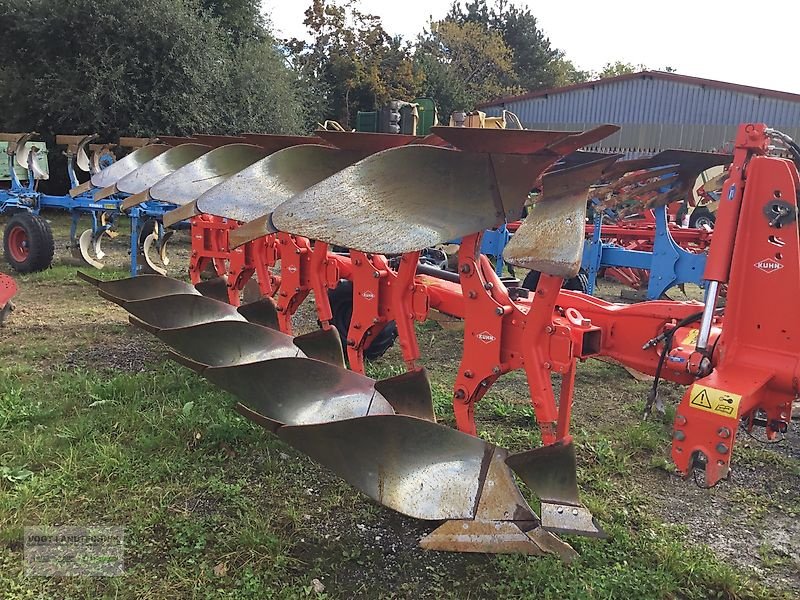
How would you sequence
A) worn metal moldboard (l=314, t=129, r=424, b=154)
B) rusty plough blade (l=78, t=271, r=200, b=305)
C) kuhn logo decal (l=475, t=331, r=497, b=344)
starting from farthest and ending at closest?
rusty plough blade (l=78, t=271, r=200, b=305), worn metal moldboard (l=314, t=129, r=424, b=154), kuhn logo decal (l=475, t=331, r=497, b=344)

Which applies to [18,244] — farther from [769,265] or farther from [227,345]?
[769,265]

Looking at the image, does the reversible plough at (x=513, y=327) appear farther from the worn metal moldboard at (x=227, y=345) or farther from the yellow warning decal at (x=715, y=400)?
the worn metal moldboard at (x=227, y=345)

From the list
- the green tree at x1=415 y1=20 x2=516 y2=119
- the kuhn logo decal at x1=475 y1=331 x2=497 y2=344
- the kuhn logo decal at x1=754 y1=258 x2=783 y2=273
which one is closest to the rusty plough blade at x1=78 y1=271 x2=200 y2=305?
the kuhn logo decal at x1=475 y1=331 x2=497 y2=344

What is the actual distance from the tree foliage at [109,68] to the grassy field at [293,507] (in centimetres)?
957

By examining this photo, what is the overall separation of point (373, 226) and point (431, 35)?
2908 cm

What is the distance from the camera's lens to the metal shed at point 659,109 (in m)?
18.2

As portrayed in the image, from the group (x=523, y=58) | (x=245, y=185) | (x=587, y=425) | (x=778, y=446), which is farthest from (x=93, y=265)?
(x=523, y=58)

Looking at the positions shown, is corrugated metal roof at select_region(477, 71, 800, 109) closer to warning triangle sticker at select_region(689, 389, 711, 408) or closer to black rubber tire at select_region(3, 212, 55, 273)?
black rubber tire at select_region(3, 212, 55, 273)

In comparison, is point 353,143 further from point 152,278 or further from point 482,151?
point 152,278

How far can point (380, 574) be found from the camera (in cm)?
231

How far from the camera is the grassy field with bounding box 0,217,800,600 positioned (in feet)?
7.47

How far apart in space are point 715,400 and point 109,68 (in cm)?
1283

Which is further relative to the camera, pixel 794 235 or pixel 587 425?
pixel 587 425

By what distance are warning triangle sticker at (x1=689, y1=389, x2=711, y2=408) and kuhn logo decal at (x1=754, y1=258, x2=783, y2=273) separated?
1.58 feet
